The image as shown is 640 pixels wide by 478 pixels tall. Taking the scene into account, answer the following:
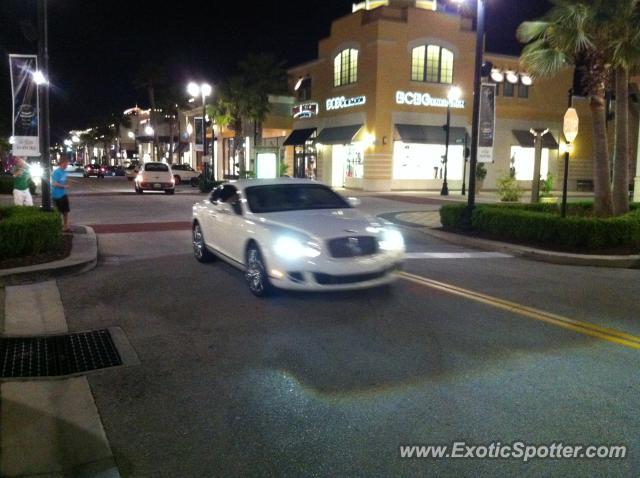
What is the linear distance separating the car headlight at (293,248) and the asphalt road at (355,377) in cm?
71

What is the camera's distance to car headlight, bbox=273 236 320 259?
755 cm

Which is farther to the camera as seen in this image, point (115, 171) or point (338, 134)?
point (115, 171)

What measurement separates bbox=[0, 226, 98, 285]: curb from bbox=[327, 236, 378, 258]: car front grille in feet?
16.2

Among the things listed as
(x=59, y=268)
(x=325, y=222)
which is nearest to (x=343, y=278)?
(x=325, y=222)

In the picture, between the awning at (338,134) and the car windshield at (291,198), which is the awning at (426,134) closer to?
the awning at (338,134)

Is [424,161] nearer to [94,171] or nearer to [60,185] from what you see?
[60,185]

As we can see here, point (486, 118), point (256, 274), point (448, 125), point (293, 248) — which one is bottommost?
point (256, 274)

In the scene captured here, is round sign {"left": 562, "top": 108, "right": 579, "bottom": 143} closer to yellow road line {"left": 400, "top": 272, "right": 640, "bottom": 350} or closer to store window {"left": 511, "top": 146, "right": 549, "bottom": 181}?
yellow road line {"left": 400, "top": 272, "right": 640, "bottom": 350}

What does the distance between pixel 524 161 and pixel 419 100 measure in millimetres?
10114

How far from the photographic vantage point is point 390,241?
8078 mm

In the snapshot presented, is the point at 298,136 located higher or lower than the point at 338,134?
higher

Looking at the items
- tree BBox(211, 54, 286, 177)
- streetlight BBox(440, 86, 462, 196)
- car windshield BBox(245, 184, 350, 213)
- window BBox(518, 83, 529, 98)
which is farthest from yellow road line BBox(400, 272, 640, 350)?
window BBox(518, 83, 529, 98)

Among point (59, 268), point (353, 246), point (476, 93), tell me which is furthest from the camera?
point (476, 93)

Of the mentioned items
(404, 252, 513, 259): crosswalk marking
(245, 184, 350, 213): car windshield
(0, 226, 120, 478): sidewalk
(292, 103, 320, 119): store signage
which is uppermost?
(292, 103, 320, 119): store signage
